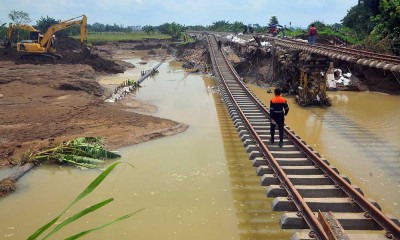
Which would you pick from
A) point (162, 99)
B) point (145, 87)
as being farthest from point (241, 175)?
point (145, 87)

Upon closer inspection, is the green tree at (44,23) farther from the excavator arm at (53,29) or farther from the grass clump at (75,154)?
the grass clump at (75,154)

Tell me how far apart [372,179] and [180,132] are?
22.4 ft

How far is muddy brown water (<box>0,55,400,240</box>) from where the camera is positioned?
695cm

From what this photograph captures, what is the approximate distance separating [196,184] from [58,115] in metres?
8.80

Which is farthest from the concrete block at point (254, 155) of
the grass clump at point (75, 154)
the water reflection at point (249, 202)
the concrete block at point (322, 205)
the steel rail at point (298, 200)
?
the grass clump at point (75, 154)

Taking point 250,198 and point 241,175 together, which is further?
point 241,175

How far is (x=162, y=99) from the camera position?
20.6 meters

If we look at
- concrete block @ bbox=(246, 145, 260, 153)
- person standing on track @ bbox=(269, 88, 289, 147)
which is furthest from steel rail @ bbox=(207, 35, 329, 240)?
person standing on track @ bbox=(269, 88, 289, 147)

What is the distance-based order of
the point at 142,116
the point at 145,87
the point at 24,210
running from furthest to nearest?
the point at 145,87, the point at 142,116, the point at 24,210

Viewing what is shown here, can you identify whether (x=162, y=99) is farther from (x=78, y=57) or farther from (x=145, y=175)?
(x=78, y=57)

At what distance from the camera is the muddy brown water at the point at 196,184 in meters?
A: 6.95

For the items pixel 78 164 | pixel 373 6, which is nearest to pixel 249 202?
pixel 78 164

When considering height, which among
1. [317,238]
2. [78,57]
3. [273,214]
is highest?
[78,57]

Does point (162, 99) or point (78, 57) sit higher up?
point (78, 57)
